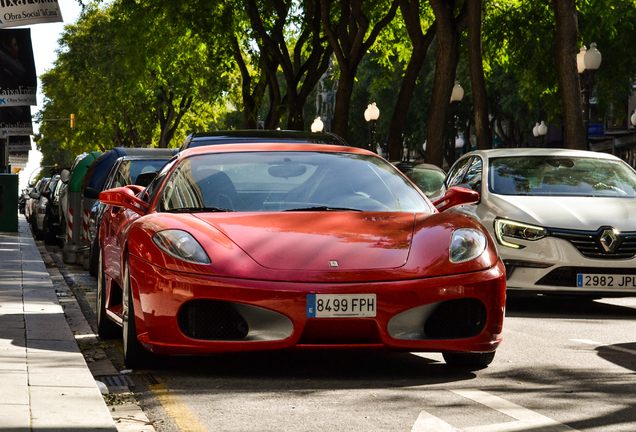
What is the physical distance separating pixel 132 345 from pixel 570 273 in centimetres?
491

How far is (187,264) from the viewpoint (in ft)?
20.2

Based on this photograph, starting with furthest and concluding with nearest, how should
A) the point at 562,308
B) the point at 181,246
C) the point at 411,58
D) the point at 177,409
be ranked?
the point at 411,58, the point at 562,308, the point at 181,246, the point at 177,409

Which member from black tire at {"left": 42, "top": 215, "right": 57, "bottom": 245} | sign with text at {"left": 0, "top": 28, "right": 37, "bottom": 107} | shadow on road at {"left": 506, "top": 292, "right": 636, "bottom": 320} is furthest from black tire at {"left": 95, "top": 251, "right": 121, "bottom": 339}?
black tire at {"left": 42, "top": 215, "right": 57, "bottom": 245}

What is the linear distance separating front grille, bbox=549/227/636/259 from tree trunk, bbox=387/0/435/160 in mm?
14086

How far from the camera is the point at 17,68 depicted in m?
21.8

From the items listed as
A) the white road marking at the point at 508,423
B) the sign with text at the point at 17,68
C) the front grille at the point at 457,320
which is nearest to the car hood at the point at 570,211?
the front grille at the point at 457,320

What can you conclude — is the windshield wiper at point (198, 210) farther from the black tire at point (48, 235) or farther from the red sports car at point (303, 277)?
the black tire at point (48, 235)

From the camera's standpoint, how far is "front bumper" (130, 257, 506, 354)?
6020mm

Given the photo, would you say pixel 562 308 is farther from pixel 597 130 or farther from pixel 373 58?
pixel 597 130

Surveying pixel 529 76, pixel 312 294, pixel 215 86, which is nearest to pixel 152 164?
pixel 312 294

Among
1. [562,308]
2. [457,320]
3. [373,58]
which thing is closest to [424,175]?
[562,308]

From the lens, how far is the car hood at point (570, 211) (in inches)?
405

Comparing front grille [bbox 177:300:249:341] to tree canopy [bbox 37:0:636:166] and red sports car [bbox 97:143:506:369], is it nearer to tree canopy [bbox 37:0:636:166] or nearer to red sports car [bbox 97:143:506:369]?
red sports car [bbox 97:143:506:369]

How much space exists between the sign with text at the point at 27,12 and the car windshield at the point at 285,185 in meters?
4.78
